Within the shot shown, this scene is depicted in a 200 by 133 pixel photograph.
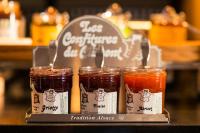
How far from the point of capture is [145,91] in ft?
4.05

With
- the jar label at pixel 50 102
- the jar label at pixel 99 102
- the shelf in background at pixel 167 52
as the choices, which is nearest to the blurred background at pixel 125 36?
the shelf in background at pixel 167 52

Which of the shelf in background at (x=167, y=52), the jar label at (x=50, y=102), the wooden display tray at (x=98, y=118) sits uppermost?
the shelf in background at (x=167, y=52)

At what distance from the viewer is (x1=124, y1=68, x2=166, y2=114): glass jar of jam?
4.07 feet

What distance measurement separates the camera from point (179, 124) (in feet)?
3.94

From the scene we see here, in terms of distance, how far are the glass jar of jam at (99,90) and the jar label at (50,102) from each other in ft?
0.18

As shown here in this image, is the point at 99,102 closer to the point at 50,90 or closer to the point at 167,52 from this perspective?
the point at 50,90

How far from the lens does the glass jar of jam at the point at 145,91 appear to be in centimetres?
124

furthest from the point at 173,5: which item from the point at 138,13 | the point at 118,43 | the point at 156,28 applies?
the point at 118,43

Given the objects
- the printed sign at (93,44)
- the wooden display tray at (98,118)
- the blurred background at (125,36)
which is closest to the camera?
the wooden display tray at (98,118)

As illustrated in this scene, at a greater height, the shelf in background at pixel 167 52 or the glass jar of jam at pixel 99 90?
the shelf in background at pixel 167 52

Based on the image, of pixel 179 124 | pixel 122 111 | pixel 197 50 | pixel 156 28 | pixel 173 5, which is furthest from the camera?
pixel 173 5

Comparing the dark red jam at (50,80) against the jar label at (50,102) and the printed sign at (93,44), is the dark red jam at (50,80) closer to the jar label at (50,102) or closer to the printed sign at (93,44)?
the jar label at (50,102)

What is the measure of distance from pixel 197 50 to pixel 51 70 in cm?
83

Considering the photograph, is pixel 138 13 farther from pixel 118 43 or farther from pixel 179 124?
pixel 179 124
